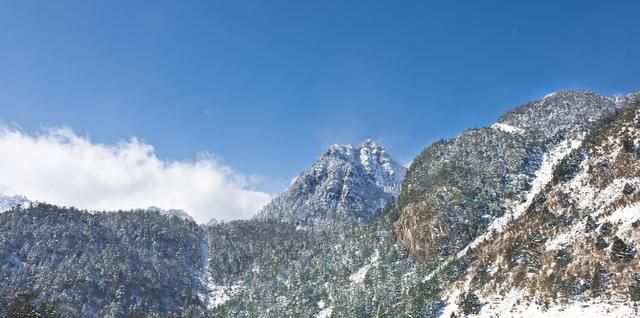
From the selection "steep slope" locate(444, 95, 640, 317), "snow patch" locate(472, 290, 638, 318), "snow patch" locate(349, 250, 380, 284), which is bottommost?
"snow patch" locate(472, 290, 638, 318)

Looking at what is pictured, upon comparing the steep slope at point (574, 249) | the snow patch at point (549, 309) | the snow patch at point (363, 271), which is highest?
the snow patch at point (363, 271)

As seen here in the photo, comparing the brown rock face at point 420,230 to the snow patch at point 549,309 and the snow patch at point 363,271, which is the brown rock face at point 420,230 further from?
the snow patch at point 549,309

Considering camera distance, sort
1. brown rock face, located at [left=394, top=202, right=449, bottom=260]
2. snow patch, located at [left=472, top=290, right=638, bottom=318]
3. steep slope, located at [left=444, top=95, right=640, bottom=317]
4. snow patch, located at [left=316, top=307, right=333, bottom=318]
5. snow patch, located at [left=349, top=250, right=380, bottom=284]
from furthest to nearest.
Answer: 1. snow patch, located at [left=349, top=250, right=380, bottom=284]
2. brown rock face, located at [left=394, top=202, right=449, bottom=260]
3. snow patch, located at [left=316, top=307, right=333, bottom=318]
4. steep slope, located at [left=444, top=95, right=640, bottom=317]
5. snow patch, located at [left=472, top=290, right=638, bottom=318]

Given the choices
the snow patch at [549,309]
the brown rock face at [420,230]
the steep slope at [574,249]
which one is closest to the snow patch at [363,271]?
the brown rock face at [420,230]

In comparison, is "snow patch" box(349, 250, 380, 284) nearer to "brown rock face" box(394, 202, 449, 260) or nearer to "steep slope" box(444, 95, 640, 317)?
"brown rock face" box(394, 202, 449, 260)

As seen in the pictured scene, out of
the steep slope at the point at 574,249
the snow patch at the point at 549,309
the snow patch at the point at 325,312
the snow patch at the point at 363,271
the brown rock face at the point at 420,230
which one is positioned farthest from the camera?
the snow patch at the point at 363,271

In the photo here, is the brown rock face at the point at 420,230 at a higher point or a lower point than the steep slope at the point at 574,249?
higher

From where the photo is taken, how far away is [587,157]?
471 feet

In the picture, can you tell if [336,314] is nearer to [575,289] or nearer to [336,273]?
[336,273]

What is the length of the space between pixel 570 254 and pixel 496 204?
77646 mm

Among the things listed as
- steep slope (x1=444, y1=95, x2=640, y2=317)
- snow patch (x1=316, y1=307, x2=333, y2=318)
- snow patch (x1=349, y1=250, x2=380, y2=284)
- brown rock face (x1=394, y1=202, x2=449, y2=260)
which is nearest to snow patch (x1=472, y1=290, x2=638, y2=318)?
steep slope (x1=444, y1=95, x2=640, y2=317)

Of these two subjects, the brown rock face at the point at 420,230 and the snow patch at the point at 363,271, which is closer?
the brown rock face at the point at 420,230

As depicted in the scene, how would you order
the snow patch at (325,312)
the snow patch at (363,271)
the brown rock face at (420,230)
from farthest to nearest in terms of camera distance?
the snow patch at (363,271), the brown rock face at (420,230), the snow patch at (325,312)

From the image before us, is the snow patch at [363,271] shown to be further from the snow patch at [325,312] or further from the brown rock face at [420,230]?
the snow patch at [325,312]
